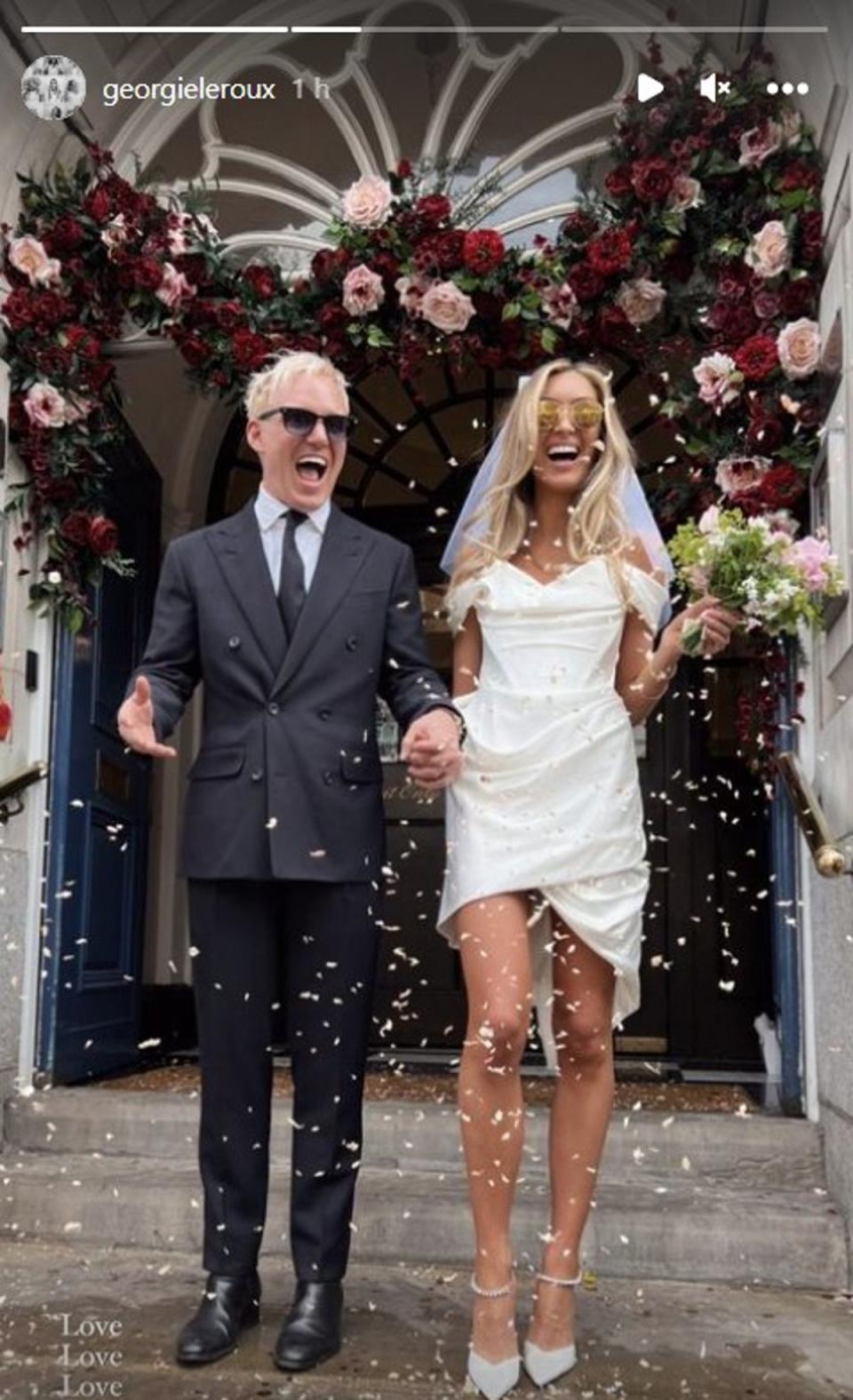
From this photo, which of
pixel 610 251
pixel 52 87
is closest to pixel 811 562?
pixel 610 251

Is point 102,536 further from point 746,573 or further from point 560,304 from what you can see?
point 746,573

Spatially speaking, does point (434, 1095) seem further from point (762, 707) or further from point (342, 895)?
point (342, 895)

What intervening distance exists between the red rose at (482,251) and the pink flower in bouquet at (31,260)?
3.92 feet

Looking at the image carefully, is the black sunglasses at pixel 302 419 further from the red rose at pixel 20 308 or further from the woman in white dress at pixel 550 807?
the red rose at pixel 20 308

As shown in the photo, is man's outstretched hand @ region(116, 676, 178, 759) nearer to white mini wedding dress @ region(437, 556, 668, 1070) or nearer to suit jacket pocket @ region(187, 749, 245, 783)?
suit jacket pocket @ region(187, 749, 245, 783)

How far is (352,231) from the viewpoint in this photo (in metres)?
3.91

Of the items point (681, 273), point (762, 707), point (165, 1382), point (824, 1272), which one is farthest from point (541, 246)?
point (165, 1382)

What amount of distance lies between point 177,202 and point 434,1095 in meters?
2.69

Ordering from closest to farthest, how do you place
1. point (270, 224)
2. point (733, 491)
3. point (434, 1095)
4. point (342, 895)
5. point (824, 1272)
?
point (342, 895) < point (824, 1272) < point (733, 491) < point (434, 1095) < point (270, 224)

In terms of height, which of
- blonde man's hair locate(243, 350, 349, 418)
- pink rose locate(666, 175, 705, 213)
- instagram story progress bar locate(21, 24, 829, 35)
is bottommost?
blonde man's hair locate(243, 350, 349, 418)

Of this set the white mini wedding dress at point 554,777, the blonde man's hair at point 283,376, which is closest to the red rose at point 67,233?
the blonde man's hair at point 283,376

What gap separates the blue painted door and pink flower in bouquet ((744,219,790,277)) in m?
2.02

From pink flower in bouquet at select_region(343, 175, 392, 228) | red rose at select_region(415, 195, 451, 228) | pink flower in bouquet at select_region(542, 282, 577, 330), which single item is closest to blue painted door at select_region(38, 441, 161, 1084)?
pink flower in bouquet at select_region(343, 175, 392, 228)

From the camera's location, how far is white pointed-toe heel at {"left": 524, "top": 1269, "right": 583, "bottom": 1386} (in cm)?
227
